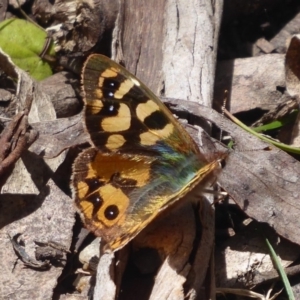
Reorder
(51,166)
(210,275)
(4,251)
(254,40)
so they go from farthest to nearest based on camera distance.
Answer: (254,40) < (51,166) < (4,251) < (210,275)

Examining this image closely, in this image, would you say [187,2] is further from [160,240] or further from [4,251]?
[4,251]

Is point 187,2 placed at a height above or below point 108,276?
above

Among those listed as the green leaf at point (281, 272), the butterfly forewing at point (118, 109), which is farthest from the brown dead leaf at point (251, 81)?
the green leaf at point (281, 272)

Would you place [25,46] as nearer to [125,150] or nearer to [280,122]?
[125,150]

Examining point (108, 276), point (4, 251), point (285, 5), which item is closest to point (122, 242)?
point (108, 276)

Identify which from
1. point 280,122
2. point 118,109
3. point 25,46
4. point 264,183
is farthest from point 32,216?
point 280,122

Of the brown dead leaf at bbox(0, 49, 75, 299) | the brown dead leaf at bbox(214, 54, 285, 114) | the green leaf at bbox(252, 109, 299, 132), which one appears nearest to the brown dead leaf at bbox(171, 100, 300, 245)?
the green leaf at bbox(252, 109, 299, 132)

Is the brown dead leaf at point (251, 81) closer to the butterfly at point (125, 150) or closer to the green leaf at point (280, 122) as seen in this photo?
the green leaf at point (280, 122)
